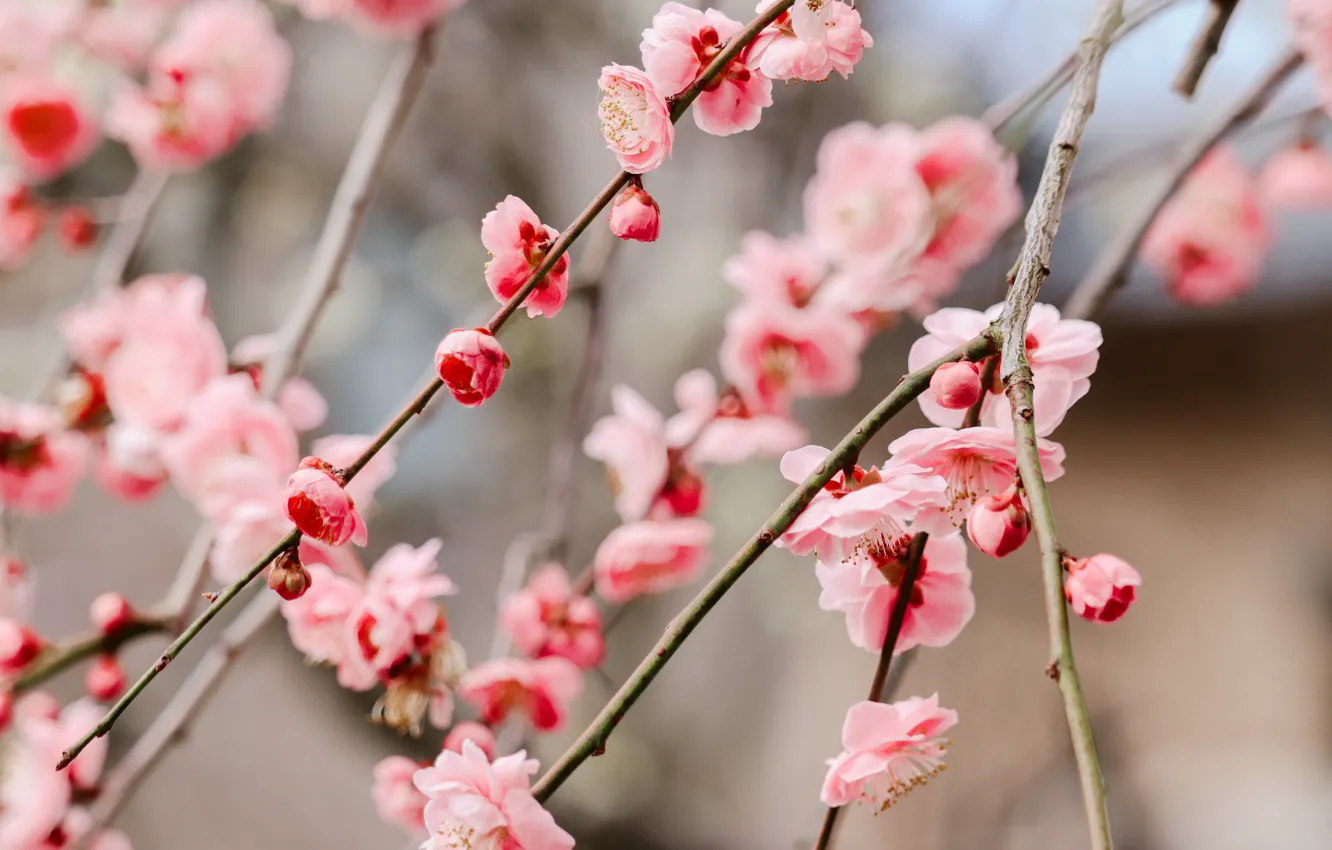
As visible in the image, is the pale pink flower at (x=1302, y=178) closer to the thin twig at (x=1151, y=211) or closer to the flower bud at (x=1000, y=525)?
the thin twig at (x=1151, y=211)

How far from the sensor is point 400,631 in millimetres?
388

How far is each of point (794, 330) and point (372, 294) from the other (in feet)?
2.38

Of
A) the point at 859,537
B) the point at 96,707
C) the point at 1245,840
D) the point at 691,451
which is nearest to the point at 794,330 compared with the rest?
the point at 691,451

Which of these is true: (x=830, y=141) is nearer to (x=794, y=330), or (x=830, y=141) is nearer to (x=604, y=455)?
(x=794, y=330)

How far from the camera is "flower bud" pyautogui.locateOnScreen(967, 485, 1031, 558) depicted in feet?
0.82

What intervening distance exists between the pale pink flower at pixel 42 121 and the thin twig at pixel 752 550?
2.35ft

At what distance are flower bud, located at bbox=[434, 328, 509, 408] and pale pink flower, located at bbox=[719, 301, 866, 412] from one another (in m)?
0.32

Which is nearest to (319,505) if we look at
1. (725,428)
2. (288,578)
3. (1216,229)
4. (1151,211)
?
(288,578)

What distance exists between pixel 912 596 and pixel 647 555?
240 mm

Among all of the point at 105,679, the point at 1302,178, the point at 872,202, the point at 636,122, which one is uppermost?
the point at 1302,178

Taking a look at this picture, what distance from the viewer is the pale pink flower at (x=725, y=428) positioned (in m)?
0.58

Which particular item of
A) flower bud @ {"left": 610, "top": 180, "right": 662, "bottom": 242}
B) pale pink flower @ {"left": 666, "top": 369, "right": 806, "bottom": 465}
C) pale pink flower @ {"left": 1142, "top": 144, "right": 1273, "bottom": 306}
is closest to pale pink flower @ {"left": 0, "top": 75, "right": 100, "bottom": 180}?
pale pink flower @ {"left": 666, "top": 369, "right": 806, "bottom": 465}

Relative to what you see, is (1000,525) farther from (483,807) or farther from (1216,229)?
(1216,229)

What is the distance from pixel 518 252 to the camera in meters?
Answer: 0.29
